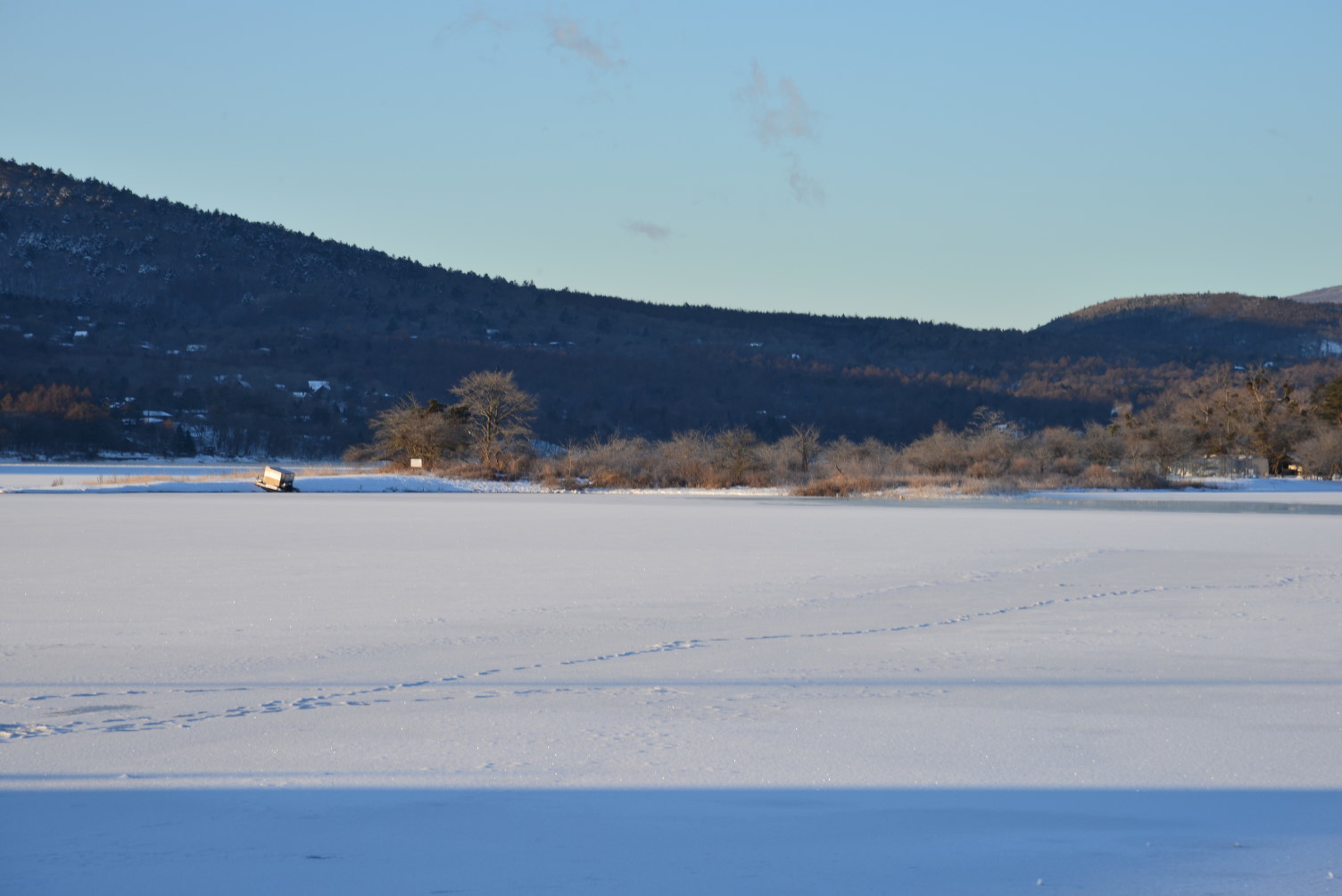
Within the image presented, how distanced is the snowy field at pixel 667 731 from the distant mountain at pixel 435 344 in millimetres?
87406

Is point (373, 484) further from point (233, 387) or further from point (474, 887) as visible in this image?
point (233, 387)

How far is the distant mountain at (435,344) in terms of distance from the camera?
105438mm

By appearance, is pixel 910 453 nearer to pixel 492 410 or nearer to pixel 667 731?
pixel 492 410

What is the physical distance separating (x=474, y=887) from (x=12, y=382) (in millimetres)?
109510

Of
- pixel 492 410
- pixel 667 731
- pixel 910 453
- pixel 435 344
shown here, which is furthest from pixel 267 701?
pixel 435 344

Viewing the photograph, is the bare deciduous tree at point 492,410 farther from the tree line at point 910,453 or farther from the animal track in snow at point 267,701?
the animal track in snow at point 267,701

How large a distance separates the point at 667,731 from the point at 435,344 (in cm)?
11846

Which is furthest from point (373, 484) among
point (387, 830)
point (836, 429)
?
point (836, 429)

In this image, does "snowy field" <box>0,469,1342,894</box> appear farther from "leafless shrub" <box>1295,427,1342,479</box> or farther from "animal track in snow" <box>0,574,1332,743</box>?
"leafless shrub" <box>1295,427,1342,479</box>

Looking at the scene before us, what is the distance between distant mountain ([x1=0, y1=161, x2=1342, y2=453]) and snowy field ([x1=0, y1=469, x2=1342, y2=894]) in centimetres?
8741

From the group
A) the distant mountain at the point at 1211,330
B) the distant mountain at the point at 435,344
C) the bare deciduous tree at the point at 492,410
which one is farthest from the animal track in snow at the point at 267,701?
the distant mountain at the point at 1211,330

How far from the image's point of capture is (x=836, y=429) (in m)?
106

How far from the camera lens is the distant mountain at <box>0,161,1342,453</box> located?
4151 inches

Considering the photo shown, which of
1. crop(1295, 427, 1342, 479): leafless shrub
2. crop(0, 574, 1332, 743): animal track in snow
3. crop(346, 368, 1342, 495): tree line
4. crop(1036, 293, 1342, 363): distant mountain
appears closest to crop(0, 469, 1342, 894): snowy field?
crop(0, 574, 1332, 743): animal track in snow
